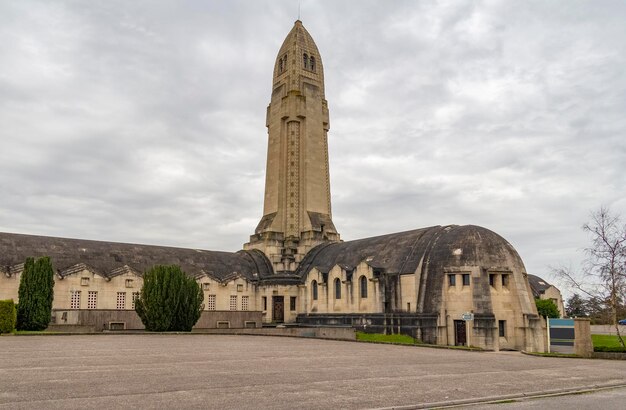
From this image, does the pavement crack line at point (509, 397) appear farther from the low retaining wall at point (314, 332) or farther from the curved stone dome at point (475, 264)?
the curved stone dome at point (475, 264)

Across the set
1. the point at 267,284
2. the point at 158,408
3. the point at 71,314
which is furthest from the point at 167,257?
the point at 158,408

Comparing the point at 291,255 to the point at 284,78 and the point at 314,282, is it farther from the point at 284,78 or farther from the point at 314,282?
the point at 284,78

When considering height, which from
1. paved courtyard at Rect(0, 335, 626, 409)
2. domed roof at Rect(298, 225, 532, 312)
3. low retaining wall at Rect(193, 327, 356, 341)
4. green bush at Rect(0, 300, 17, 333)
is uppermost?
domed roof at Rect(298, 225, 532, 312)

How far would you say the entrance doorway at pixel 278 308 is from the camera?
188 feet

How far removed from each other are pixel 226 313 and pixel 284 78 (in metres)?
31.3

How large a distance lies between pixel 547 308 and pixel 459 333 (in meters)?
15.8

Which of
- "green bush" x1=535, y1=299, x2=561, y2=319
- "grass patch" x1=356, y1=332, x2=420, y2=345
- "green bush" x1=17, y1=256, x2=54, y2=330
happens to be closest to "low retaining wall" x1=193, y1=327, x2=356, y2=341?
"grass patch" x1=356, y1=332, x2=420, y2=345

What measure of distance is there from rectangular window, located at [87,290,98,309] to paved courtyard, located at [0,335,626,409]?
24979 millimetres

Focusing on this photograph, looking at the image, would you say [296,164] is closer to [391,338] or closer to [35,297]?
[391,338]

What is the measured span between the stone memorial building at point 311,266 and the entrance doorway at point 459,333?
9 cm

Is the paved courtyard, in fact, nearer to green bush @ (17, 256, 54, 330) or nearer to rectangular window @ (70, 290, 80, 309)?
green bush @ (17, 256, 54, 330)

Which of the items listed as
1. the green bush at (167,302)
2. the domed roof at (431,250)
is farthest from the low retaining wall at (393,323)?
the green bush at (167,302)

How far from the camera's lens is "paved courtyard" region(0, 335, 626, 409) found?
1241 centimetres

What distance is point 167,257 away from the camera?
187 feet
